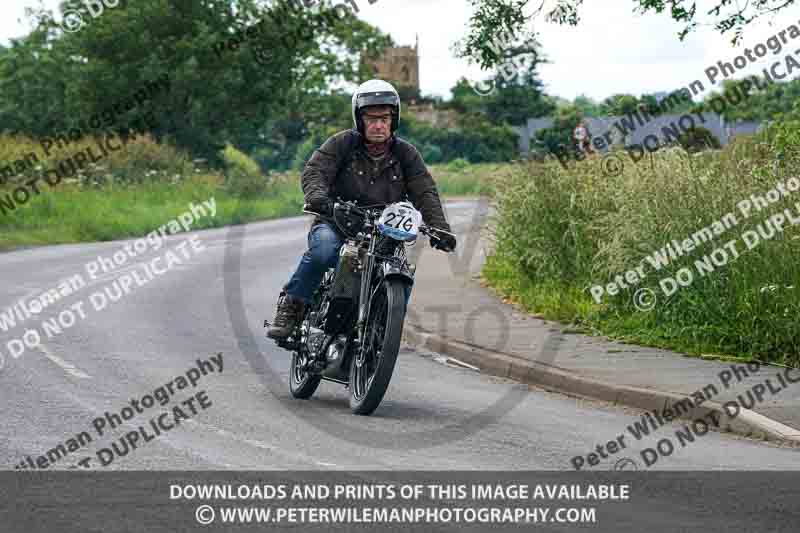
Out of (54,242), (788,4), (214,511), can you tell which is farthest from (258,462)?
(54,242)

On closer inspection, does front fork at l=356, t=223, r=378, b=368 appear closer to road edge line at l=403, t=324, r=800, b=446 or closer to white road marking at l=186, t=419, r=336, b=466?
white road marking at l=186, t=419, r=336, b=466

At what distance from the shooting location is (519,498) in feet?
23.2

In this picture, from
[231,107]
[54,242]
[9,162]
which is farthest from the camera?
[231,107]

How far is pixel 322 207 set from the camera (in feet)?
32.5

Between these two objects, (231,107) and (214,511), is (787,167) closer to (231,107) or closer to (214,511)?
(214,511)

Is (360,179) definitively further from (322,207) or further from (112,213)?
Answer: (112,213)

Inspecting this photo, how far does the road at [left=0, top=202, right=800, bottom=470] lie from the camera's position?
27.0 ft

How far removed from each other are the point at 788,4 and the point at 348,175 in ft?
22.2

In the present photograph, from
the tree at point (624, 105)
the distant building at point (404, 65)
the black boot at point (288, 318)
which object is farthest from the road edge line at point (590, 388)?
the distant building at point (404, 65)

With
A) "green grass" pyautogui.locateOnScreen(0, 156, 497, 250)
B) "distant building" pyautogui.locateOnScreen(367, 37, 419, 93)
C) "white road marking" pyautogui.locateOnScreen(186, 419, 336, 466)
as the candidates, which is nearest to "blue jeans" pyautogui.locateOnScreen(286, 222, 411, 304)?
"white road marking" pyautogui.locateOnScreen(186, 419, 336, 466)

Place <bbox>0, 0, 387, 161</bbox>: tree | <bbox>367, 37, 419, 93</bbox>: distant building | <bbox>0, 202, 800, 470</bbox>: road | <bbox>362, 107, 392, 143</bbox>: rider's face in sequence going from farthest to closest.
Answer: <bbox>367, 37, 419, 93</bbox>: distant building → <bbox>0, 0, 387, 161</bbox>: tree → <bbox>362, 107, 392, 143</bbox>: rider's face → <bbox>0, 202, 800, 470</bbox>: road

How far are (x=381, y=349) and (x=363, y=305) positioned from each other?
1.63 ft

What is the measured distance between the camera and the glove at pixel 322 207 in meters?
9.90

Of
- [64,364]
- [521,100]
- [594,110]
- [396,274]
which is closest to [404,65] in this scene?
[521,100]
